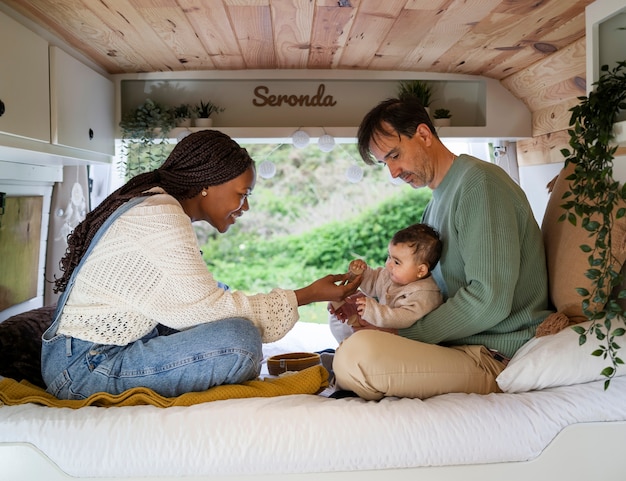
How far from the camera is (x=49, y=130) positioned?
2.47m

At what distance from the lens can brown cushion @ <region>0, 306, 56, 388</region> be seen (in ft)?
7.23

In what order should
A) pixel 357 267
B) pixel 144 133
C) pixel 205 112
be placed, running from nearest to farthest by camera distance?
1. pixel 357 267
2. pixel 144 133
3. pixel 205 112

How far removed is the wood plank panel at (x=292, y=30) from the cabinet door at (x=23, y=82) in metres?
0.84

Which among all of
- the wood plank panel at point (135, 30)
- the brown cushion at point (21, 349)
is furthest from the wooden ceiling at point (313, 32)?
the brown cushion at point (21, 349)

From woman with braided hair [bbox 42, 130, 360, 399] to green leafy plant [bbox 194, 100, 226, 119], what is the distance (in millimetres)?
1434

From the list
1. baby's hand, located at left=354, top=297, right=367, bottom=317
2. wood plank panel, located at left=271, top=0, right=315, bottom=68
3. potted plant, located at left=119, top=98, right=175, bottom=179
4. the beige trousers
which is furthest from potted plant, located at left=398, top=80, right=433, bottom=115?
the beige trousers

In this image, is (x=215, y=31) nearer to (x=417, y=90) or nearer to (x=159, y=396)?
(x=417, y=90)

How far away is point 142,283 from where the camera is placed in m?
1.90

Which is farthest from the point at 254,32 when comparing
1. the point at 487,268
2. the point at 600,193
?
the point at 600,193

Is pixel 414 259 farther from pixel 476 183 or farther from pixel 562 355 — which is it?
pixel 562 355

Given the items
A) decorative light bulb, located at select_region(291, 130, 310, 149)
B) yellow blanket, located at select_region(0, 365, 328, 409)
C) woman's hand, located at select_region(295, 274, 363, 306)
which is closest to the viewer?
yellow blanket, located at select_region(0, 365, 328, 409)

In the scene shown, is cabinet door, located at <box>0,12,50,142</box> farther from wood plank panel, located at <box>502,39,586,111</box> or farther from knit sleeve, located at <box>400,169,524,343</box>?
wood plank panel, located at <box>502,39,586,111</box>

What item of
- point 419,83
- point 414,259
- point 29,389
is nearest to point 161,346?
point 29,389

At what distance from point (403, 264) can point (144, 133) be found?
1.60 metres
